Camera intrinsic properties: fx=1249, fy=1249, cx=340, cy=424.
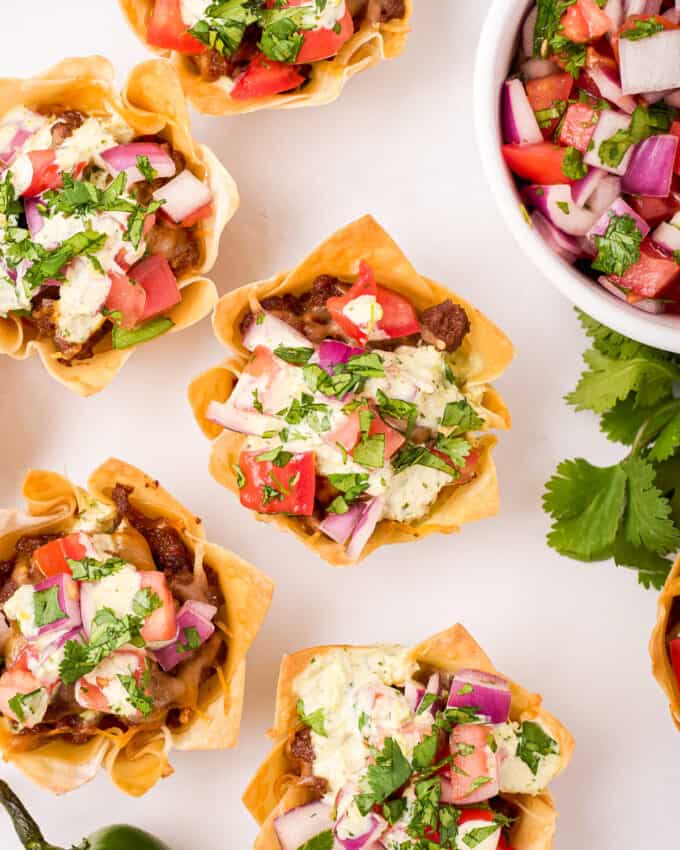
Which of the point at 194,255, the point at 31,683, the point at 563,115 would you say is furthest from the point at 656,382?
the point at 31,683

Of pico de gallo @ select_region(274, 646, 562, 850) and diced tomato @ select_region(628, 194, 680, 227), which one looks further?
pico de gallo @ select_region(274, 646, 562, 850)

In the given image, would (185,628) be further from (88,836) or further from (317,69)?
(317,69)

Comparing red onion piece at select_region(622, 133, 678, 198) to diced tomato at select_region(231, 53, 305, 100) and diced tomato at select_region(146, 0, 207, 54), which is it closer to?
diced tomato at select_region(231, 53, 305, 100)

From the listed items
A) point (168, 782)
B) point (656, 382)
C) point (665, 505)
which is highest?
point (656, 382)

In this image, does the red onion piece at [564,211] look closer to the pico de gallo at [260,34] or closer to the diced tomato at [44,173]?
the pico de gallo at [260,34]

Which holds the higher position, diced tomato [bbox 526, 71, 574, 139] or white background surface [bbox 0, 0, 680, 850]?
diced tomato [bbox 526, 71, 574, 139]

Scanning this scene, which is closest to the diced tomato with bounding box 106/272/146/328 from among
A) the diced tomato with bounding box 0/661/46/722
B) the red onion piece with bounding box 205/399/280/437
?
the red onion piece with bounding box 205/399/280/437

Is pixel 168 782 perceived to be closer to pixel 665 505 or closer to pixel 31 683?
pixel 31 683

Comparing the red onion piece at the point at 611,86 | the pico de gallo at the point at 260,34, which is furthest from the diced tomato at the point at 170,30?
the red onion piece at the point at 611,86
